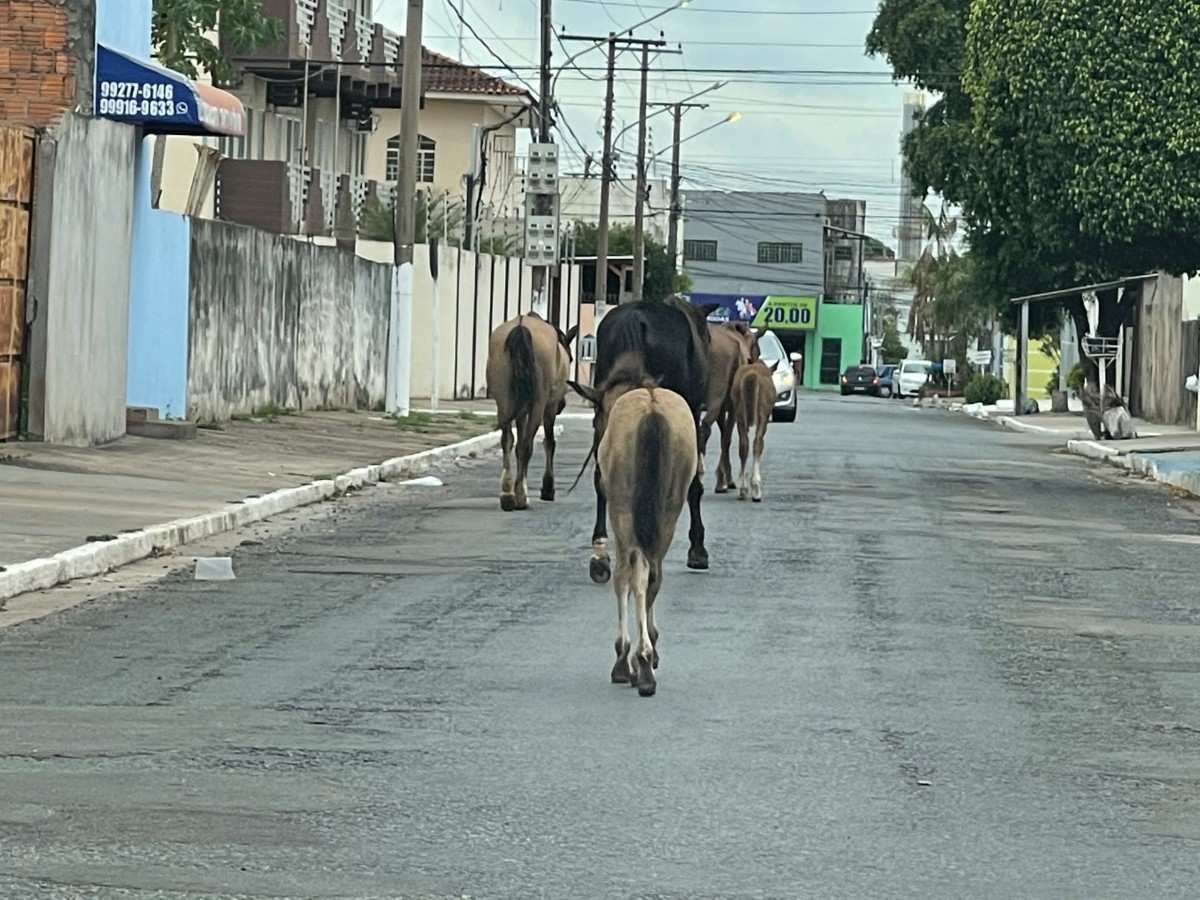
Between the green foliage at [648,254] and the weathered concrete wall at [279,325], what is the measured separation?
46225 millimetres

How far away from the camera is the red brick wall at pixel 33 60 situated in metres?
21.8

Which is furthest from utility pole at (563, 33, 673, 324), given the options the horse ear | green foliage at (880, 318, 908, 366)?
green foliage at (880, 318, 908, 366)

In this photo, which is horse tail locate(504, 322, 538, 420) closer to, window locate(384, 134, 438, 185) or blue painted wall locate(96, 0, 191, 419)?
blue painted wall locate(96, 0, 191, 419)

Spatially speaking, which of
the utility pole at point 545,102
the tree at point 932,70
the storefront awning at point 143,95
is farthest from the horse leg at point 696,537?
the tree at point 932,70

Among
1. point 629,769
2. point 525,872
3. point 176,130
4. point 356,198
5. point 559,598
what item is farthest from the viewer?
point 356,198

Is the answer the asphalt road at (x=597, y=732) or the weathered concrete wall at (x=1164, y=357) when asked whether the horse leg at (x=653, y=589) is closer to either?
the asphalt road at (x=597, y=732)

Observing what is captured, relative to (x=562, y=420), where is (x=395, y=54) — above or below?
above

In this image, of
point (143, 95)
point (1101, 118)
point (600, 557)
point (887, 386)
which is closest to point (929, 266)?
point (887, 386)

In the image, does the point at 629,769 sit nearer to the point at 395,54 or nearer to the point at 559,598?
the point at 559,598

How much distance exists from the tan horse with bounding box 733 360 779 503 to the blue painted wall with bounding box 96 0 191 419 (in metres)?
7.17

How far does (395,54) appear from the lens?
53.7m

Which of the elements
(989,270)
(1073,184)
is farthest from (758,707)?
(989,270)

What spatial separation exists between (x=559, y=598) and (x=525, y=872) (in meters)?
6.83

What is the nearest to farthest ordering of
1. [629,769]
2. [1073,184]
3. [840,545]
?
[629,769] → [840,545] → [1073,184]
